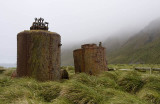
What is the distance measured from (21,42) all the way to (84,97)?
2426 millimetres

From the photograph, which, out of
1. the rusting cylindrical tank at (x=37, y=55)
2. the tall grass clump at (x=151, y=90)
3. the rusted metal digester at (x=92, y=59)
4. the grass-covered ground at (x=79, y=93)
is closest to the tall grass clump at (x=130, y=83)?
the grass-covered ground at (x=79, y=93)

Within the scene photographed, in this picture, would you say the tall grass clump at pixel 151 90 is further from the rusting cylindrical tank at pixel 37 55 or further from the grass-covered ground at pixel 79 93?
the rusting cylindrical tank at pixel 37 55

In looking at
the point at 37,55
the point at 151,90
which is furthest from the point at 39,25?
the point at 151,90

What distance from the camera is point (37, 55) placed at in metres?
4.01

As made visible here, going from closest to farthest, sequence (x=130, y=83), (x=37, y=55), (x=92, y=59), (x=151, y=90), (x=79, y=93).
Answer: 1. (x=79, y=93)
2. (x=151, y=90)
3. (x=130, y=83)
4. (x=37, y=55)
5. (x=92, y=59)

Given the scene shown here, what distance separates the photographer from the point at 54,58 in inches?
166

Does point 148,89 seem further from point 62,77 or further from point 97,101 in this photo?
point 62,77

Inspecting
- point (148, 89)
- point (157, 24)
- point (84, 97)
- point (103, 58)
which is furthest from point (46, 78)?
point (157, 24)

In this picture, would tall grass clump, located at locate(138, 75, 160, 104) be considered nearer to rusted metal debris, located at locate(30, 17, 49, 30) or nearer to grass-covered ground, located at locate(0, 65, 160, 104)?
grass-covered ground, located at locate(0, 65, 160, 104)

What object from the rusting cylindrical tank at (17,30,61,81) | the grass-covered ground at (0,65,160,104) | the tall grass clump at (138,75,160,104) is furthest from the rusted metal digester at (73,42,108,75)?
the tall grass clump at (138,75,160,104)

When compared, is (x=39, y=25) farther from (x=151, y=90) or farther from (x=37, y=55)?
(x=151, y=90)

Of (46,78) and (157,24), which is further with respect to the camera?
(157,24)

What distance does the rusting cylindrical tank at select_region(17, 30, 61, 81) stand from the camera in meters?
4.01

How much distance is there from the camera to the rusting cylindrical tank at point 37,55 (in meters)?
4.01
